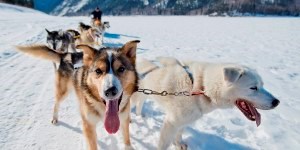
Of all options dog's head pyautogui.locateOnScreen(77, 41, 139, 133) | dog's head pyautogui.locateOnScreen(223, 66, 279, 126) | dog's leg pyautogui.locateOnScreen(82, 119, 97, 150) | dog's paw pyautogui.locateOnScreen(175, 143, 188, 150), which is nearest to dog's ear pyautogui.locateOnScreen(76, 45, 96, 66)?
dog's head pyautogui.locateOnScreen(77, 41, 139, 133)

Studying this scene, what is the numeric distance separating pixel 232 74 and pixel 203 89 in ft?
1.24

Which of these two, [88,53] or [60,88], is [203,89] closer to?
[88,53]

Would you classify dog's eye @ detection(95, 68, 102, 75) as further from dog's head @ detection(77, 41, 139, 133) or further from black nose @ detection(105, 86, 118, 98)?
black nose @ detection(105, 86, 118, 98)

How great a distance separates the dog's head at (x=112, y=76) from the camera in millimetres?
2451

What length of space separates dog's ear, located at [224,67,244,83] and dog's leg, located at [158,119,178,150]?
2.49 feet

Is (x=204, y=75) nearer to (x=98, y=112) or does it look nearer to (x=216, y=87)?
(x=216, y=87)

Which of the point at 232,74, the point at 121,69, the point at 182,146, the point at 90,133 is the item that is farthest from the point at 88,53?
the point at 182,146

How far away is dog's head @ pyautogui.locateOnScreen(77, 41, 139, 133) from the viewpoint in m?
2.45

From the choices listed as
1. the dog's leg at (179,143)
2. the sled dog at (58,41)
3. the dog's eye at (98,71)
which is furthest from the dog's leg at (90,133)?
the sled dog at (58,41)

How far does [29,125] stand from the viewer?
369 cm

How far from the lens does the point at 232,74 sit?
2.68 meters

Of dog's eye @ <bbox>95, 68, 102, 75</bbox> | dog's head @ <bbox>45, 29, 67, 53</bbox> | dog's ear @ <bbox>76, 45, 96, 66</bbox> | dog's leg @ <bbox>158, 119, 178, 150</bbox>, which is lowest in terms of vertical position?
dog's leg @ <bbox>158, 119, 178, 150</bbox>

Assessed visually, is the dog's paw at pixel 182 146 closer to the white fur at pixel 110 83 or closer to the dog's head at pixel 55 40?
the white fur at pixel 110 83

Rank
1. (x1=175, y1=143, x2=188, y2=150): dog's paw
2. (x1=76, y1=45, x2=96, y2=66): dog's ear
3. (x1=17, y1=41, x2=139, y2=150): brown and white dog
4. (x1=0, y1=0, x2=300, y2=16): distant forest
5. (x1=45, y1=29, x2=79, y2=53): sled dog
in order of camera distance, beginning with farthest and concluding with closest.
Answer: (x1=0, y1=0, x2=300, y2=16): distant forest < (x1=45, y1=29, x2=79, y2=53): sled dog < (x1=175, y1=143, x2=188, y2=150): dog's paw < (x1=76, y1=45, x2=96, y2=66): dog's ear < (x1=17, y1=41, x2=139, y2=150): brown and white dog
